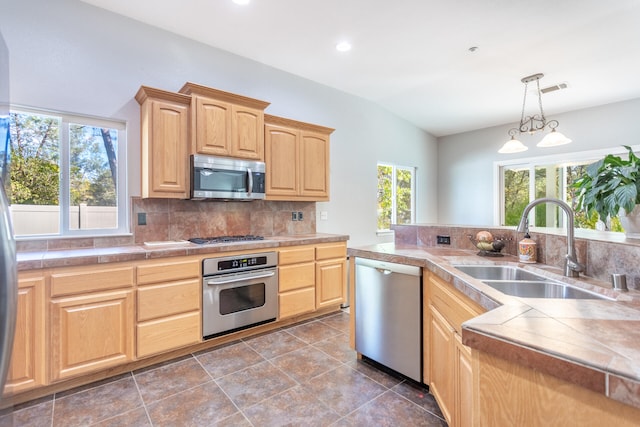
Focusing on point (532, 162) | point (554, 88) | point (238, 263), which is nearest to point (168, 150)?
point (238, 263)

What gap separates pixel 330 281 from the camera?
3.49 meters

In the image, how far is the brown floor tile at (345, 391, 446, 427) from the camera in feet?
5.78

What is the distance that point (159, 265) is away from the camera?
2.37 meters

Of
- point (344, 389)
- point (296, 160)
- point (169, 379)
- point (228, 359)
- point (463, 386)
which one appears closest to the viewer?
point (463, 386)

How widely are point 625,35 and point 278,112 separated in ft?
11.2

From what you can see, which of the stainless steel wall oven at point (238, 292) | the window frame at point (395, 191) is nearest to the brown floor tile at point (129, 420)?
the stainless steel wall oven at point (238, 292)

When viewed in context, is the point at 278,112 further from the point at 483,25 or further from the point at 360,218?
the point at 483,25

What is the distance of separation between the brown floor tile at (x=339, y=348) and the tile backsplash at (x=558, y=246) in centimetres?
103

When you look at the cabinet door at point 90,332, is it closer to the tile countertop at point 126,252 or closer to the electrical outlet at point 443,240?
the tile countertop at point 126,252

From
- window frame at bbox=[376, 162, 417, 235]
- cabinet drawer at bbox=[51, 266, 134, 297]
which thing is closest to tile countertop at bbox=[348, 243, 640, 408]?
cabinet drawer at bbox=[51, 266, 134, 297]

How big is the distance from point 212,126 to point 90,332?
1.85 meters

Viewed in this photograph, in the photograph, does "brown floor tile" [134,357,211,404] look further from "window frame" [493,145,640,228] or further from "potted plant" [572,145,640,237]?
"window frame" [493,145,640,228]

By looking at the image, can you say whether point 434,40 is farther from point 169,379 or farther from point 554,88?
point 169,379

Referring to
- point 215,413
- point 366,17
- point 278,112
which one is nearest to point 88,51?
point 278,112
